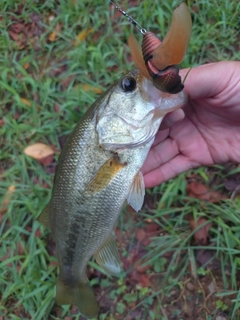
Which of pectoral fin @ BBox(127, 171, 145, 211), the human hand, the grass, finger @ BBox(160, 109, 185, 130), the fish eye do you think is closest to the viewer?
the fish eye

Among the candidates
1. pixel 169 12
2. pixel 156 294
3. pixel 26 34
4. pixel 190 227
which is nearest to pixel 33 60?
pixel 26 34

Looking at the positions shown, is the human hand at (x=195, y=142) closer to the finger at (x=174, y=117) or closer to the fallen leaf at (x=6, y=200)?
the finger at (x=174, y=117)

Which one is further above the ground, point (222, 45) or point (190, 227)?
point (222, 45)

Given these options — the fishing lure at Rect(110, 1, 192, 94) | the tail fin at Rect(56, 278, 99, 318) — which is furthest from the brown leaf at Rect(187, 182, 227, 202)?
the fishing lure at Rect(110, 1, 192, 94)

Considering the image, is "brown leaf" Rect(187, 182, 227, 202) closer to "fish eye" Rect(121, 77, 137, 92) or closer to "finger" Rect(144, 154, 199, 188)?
"finger" Rect(144, 154, 199, 188)

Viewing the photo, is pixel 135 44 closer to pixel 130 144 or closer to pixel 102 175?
pixel 130 144

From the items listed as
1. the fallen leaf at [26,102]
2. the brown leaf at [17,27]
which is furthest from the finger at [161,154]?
the brown leaf at [17,27]

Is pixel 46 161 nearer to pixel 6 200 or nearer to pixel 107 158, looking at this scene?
pixel 6 200
